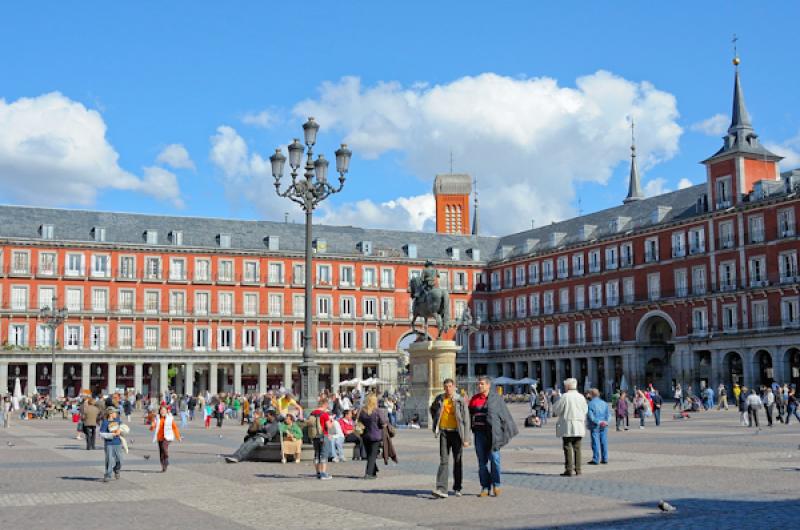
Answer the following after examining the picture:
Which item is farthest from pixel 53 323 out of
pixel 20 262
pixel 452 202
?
pixel 452 202

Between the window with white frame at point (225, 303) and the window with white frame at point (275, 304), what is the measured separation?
3.18 m

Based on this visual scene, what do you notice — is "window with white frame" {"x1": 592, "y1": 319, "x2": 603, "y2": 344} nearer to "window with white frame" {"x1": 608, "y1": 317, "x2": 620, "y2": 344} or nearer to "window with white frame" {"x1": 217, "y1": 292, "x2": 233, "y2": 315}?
"window with white frame" {"x1": 608, "y1": 317, "x2": 620, "y2": 344}

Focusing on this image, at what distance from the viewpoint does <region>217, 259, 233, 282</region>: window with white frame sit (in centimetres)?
7862

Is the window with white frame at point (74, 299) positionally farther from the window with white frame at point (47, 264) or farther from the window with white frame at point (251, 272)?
the window with white frame at point (251, 272)

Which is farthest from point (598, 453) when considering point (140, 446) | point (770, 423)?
point (770, 423)

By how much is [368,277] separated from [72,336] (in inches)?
970

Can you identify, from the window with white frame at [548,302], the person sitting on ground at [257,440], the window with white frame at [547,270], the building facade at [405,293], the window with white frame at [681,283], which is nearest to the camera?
the person sitting on ground at [257,440]

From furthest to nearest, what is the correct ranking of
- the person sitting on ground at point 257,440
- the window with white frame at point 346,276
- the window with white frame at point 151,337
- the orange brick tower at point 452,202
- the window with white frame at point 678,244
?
the orange brick tower at point 452,202 → the window with white frame at point 346,276 → the window with white frame at point 151,337 → the window with white frame at point 678,244 → the person sitting on ground at point 257,440

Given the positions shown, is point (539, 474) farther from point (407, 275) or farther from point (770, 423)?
point (407, 275)

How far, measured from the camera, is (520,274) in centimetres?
8362

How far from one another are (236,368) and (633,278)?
3245 centimetres

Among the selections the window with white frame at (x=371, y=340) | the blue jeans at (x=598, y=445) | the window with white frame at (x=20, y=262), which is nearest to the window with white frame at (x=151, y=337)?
the window with white frame at (x=20, y=262)

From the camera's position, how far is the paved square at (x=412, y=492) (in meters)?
11.6

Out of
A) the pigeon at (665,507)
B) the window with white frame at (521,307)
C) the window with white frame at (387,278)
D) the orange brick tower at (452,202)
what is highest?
the orange brick tower at (452,202)
